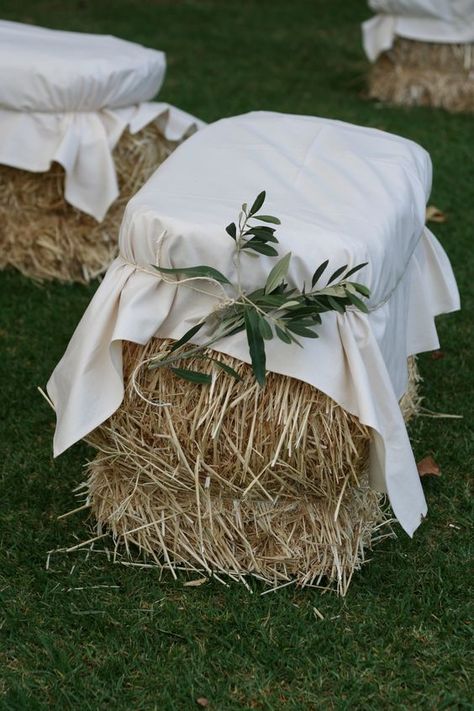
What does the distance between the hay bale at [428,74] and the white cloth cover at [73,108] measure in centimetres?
253

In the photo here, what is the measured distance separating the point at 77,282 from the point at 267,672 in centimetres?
240

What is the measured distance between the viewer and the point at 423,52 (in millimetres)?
6301

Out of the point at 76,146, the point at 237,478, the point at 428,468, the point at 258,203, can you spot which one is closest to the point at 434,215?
the point at 76,146

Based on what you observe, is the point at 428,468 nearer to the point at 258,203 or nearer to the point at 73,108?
the point at 258,203

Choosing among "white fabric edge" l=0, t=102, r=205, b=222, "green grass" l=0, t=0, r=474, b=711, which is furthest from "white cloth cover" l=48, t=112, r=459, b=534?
"white fabric edge" l=0, t=102, r=205, b=222

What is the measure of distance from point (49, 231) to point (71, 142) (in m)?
0.39

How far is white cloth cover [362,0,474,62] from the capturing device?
611 centimetres

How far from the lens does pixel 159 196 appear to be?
247cm

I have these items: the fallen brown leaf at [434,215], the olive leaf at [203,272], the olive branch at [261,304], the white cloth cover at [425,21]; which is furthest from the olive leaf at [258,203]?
the white cloth cover at [425,21]

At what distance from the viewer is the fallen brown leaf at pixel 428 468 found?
2.93m

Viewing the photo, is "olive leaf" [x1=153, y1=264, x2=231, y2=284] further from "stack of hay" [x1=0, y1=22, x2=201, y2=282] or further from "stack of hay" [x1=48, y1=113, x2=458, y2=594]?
"stack of hay" [x1=0, y1=22, x2=201, y2=282]

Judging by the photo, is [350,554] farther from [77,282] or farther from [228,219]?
[77,282]

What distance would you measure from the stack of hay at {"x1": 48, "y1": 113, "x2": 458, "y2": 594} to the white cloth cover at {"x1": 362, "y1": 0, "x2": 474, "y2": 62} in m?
3.80

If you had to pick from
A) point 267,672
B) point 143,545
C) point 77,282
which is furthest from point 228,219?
point 77,282
